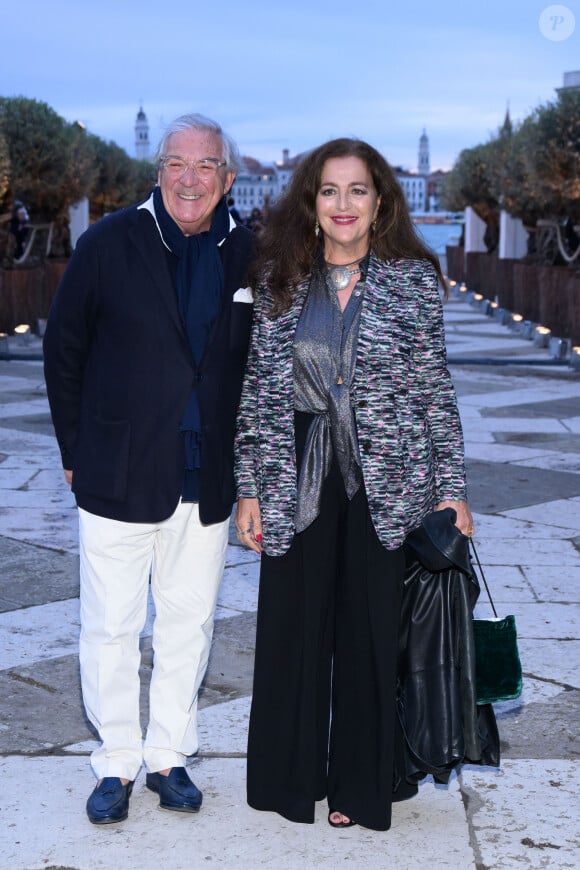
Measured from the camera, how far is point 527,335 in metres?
19.4

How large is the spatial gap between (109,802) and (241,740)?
73cm

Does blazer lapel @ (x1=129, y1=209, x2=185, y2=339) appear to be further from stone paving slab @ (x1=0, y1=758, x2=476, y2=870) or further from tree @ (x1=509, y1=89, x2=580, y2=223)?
tree @ (x1=509, y1=89, x2=580, y2=223)

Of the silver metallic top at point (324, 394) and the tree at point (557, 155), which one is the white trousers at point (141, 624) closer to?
the silver metallic top at point (324, 394)

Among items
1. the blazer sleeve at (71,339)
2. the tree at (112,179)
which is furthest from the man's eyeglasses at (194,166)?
the tree at (112,179)

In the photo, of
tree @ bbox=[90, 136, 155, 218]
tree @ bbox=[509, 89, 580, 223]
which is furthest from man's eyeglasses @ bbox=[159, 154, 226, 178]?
tree @ bbox=[90, 136, 155, 218]

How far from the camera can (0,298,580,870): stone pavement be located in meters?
3.28

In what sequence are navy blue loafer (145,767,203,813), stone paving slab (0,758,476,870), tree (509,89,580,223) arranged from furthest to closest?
1. tree (509,89,580,223)
2. navy blue loafer (145,767,203,813)
3. stone paving slab (0,758,476,870)

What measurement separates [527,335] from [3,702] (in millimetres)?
15902

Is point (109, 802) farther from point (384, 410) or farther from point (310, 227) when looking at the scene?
point (310, 227)

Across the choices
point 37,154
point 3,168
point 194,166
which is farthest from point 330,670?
point 37,154

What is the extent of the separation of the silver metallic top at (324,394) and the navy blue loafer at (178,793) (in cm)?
81

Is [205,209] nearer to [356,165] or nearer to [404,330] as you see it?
[356,165]

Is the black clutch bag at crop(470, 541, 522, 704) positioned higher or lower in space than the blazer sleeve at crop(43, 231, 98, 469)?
lower

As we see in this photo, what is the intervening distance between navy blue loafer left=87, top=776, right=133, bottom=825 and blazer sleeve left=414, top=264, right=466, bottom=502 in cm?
118
